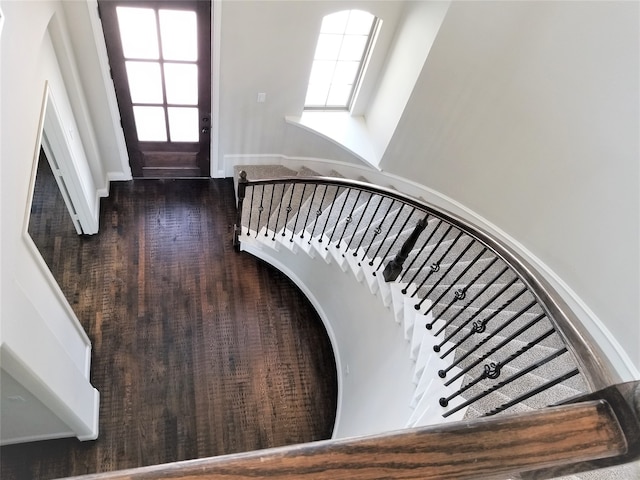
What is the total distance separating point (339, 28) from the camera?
13.4ft

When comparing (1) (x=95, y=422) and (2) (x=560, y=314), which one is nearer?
(2) (x=560, y=314)

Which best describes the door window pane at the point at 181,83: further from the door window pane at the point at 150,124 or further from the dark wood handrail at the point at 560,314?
the dark wood handrail at the point at 560,314

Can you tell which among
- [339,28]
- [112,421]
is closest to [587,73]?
[339,28]

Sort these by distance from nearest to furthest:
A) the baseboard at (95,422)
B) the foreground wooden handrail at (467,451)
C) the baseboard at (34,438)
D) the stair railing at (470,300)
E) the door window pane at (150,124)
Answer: the foreground wooden handrail at (467,451) → the stair railing at (470,300) → the baseboard at (34,438) → the baseboard at (95,422) → the door window pane at (150,124)

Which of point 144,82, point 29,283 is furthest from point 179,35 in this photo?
point 29,283

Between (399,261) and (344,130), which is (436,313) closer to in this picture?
(399,261)

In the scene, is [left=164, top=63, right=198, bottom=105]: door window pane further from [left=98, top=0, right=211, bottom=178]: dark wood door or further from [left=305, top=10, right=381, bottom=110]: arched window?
[left=305, top=10, right=381, bottom=110]: arched window

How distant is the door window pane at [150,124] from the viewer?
435cm

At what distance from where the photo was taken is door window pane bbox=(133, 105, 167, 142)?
4352mm

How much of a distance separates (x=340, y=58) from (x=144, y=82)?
190cm

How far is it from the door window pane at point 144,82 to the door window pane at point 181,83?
0.28 ft

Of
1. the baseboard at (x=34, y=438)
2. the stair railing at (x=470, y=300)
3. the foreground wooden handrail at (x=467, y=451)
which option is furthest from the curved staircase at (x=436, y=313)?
the baseboard at (x=34, y=438)

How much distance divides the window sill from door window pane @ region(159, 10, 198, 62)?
117 centimetres

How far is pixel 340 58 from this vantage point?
436 centimetres
